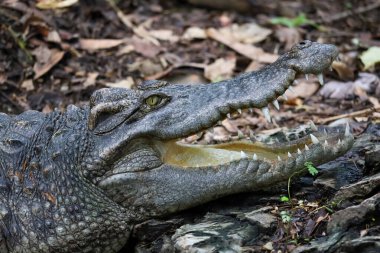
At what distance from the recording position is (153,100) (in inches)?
157

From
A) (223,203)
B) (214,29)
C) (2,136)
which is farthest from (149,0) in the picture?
(223,203)

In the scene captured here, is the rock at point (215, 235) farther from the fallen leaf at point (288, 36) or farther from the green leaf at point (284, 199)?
the fallen leaf at point (288, 36)

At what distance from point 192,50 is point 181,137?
440 centimetres

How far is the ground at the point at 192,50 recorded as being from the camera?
6.66m

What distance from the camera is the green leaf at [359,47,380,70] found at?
7258 millimetres

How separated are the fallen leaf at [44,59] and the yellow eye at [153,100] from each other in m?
3.53

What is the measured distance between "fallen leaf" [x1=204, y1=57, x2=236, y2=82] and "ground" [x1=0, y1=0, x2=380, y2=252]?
18 mm

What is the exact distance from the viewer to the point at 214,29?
28.5ft

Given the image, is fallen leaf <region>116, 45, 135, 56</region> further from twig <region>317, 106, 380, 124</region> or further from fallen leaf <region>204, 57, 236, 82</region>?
twig <region>317, 106, 380, 124</region>

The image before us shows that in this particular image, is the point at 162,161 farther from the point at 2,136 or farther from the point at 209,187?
the point at 2,136

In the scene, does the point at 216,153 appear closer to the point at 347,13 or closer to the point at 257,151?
the point at 257,151

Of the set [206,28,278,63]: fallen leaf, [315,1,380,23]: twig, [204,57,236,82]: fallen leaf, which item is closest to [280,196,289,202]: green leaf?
[204,57,236,82]: fallen leaf

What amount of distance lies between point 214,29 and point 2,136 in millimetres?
4839

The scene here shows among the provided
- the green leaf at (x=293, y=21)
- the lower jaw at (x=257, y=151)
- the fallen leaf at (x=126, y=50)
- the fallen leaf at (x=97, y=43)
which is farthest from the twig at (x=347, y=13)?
the lower jaw at (x=257, y=151)
